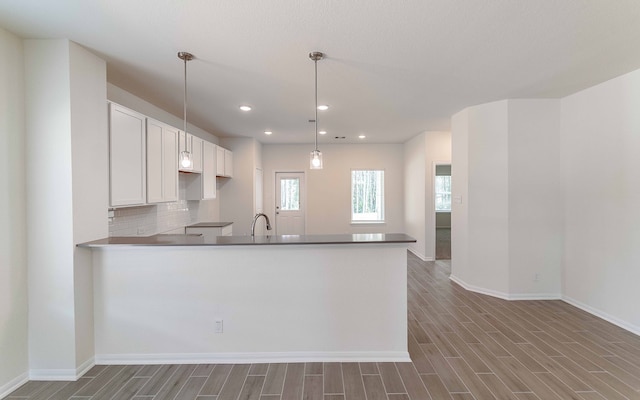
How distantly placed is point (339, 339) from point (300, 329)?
1.13 feet

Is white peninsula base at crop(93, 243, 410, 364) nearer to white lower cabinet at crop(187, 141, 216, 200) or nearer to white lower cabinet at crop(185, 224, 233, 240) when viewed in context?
white lower cabinet at crop(185, 224, 233, 240)

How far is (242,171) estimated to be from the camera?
6211mm

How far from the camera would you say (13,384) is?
7.20ft

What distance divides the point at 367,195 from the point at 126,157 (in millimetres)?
5537

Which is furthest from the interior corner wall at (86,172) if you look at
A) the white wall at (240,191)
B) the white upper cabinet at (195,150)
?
the white wall at (240,191)

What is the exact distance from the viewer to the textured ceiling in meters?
1.94

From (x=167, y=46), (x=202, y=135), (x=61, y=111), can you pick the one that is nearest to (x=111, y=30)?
(x=167, y=46)

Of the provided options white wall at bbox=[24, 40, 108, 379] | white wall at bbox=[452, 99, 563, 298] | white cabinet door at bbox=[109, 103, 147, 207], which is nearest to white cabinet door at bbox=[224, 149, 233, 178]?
white cabinet door at bbox=[109, 103, 147, 207]

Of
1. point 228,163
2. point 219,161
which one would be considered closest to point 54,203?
point 219,161

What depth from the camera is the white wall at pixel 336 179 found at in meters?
7.29

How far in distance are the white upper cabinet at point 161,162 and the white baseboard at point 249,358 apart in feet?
4.80

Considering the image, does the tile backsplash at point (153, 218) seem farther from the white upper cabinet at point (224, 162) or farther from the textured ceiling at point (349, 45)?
the textured ceiling at point (349, 45)

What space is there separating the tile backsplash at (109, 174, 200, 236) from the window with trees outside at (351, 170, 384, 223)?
12.3 ft

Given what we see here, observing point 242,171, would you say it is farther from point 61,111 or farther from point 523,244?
point 523,244
